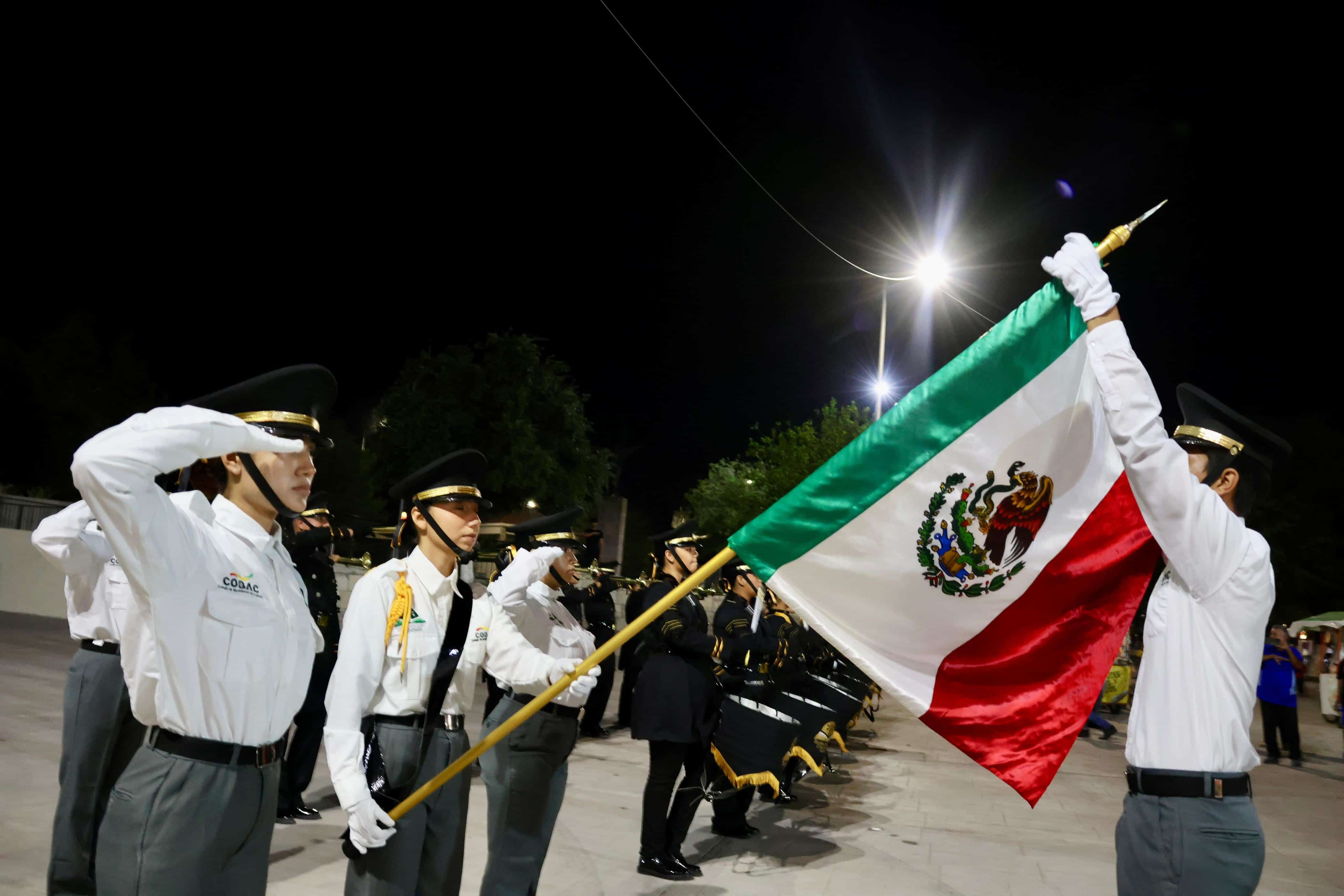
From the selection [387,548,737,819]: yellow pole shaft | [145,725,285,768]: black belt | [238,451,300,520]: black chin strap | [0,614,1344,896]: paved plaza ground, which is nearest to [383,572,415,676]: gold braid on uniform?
[387,548,737,819]: yellow pole shaft

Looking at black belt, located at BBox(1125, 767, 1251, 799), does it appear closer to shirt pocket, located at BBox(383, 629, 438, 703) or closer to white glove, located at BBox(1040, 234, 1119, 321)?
white glove, located at BBox(1040, 234, 1119, 321)

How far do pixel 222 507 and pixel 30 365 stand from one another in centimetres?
3817

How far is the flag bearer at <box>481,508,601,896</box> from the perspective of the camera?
16.1ft

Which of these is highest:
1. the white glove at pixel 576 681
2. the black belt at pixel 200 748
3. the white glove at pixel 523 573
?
the white glove at pixel 523 573

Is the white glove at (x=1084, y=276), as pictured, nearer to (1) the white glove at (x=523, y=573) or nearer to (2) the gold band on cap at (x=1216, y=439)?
(2) the gold band on cap at (x=1216, y=439)

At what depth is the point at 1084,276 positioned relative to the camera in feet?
11.1

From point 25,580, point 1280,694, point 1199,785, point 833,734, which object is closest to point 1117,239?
point 1199,785

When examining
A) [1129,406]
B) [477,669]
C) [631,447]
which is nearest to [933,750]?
[477,669]

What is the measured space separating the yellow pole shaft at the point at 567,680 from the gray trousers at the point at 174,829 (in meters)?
0.85

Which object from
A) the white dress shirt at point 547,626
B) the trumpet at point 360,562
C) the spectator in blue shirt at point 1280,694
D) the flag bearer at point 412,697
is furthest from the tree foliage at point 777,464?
the flag bearer at point 412,697

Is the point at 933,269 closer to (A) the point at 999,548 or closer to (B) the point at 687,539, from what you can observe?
(B) the point at 687,539

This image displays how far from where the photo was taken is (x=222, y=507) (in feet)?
10.4

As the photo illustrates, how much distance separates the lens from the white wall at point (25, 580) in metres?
22.1

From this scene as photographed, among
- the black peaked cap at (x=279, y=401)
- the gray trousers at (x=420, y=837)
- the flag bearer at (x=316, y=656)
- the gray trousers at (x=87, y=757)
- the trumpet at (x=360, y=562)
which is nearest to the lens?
the black peaked cap at (x=279, y=401)
